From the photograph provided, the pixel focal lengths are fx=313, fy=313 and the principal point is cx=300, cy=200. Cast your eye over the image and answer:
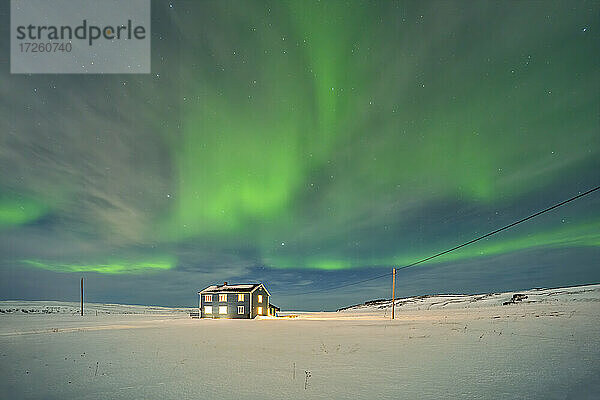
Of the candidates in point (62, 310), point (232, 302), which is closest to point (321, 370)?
point (232, 302)

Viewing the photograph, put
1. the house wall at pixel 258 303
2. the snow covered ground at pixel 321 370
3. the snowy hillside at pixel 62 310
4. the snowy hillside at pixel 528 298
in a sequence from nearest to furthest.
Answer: the snow covered ground at pixel 321 370 → the snowy hillside at pixel 528 298 → the house wall at pixel 258 303 → the snowy hillside at pixel 62 310

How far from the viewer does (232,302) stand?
5412cm

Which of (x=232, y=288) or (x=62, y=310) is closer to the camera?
(x=232, y=288)

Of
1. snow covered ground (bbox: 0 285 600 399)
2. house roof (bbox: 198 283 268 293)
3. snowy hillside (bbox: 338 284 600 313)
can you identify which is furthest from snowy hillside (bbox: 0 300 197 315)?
snow covered ground (bbox: 0 285 600 399)

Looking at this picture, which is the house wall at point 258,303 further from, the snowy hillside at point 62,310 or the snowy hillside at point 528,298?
the snowy hillside at point 62,310

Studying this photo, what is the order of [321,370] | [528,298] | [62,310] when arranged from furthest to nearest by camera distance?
[62,310] < [528,298] < [321,370]

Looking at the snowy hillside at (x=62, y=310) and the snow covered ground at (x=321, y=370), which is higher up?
the snow covered ground at (x=321, y=370)

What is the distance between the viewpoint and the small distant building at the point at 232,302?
53438mm

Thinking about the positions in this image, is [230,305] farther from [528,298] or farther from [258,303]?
[528,298]

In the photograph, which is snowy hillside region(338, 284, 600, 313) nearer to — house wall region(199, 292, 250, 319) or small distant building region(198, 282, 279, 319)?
small distant building region(198, 282, 279, 319)

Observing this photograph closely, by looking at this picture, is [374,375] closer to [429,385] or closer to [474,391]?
[429,385]

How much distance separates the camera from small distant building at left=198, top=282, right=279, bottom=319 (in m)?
53.4

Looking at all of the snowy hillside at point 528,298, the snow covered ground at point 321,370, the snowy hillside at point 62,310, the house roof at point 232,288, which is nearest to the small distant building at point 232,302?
Result: the house roof at point 232,288

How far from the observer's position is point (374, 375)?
8.77 m
